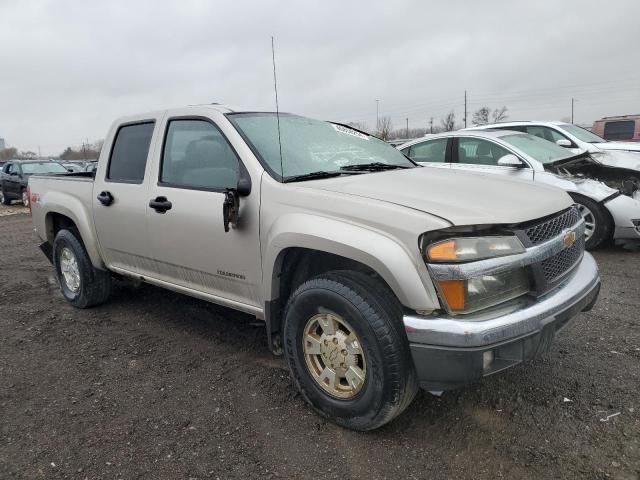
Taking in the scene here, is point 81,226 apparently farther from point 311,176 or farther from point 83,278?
point 311,176

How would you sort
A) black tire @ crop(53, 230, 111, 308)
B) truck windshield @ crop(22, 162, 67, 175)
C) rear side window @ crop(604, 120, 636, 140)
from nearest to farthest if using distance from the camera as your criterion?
1. black tire @ crop(53, 230, 111, 308)
2. rear side window @ crop(604, 120, 636, 140)
3. truck windshield @ crop(22, 162, 67, 175)

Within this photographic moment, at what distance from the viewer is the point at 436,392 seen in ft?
8.13

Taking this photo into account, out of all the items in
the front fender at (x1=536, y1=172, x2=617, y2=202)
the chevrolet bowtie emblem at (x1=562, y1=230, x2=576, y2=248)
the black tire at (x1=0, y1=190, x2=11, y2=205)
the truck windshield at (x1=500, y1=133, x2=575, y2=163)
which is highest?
the truck windshield at (x1=500, y1=133, x2=575, y2=163)

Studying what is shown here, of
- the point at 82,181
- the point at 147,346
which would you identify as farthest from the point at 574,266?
the point at 82,181

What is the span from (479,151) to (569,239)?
465cm

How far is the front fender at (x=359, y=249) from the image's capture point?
7.73ft

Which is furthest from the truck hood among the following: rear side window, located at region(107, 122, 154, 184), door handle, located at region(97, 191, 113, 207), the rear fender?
the rear fender

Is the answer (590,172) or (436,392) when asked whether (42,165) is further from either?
(436,392)

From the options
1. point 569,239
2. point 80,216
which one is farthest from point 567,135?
point 80,216

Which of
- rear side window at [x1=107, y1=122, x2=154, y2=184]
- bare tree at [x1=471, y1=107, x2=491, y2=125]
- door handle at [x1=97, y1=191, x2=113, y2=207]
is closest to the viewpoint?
rear side window at [x1=107, y1=122, x2=154, y2=184]

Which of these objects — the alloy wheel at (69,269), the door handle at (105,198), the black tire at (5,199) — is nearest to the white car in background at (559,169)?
the door handle at (105,198)

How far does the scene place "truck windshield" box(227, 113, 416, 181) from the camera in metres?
3.23

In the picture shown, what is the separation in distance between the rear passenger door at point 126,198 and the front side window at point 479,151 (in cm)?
474

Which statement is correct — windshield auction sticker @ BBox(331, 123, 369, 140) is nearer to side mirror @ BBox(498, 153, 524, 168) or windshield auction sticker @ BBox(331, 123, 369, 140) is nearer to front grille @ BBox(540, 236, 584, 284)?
front grille @ BBox(540, 236, 584, 284)
